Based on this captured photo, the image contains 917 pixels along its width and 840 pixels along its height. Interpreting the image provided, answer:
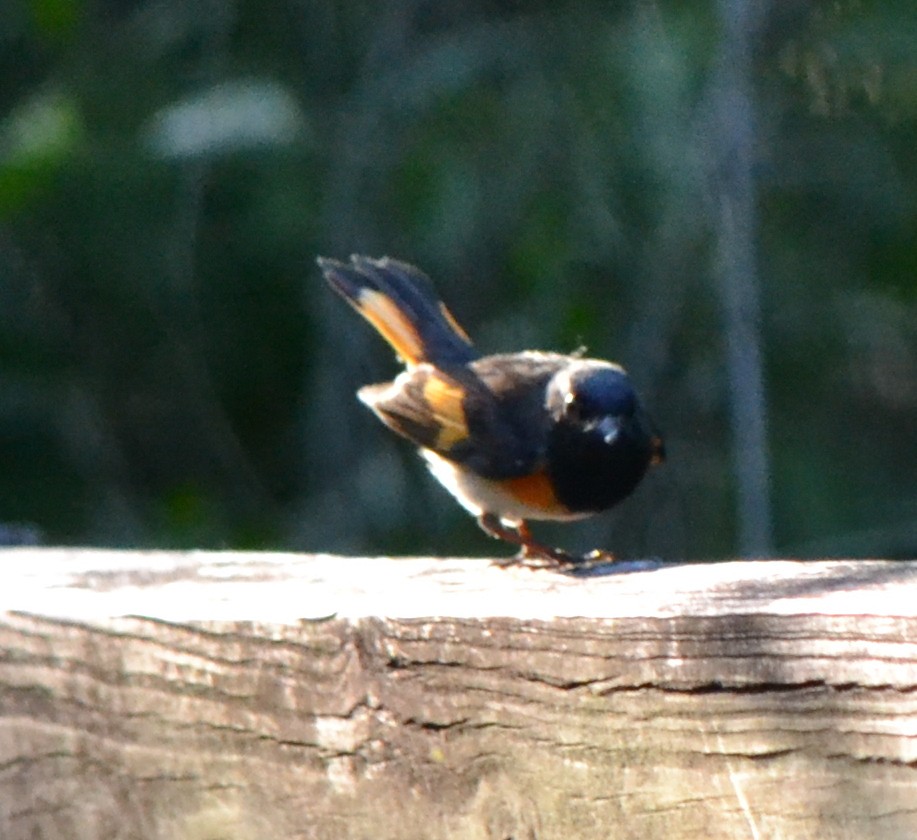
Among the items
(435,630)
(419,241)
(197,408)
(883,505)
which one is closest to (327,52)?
(419,241)

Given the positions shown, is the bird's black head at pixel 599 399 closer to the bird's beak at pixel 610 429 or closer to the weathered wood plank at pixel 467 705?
the bird's beak at pixel 610 429

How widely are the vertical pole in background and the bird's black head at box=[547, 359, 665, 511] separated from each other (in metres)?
0.95

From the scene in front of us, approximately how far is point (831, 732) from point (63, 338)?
520cm

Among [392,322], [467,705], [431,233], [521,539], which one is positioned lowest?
[467,705]

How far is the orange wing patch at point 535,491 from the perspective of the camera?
3.51 metres

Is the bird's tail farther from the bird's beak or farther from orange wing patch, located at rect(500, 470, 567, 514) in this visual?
the bird's beak

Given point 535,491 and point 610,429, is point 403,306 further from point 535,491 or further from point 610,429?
point 610,429

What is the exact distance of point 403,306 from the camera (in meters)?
4.23

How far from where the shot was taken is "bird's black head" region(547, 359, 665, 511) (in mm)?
3295

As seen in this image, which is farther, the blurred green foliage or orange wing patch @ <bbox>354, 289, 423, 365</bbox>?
the blurred green foliage

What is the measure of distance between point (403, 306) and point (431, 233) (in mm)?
1017

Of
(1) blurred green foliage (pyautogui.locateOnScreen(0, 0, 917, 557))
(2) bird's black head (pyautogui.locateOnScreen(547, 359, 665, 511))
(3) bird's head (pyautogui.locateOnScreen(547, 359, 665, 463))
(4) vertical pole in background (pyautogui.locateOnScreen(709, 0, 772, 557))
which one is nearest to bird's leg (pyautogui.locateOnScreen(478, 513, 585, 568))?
(2) bird's black head (pyautogui.locateOnScreen(547, 359, 665, 511))

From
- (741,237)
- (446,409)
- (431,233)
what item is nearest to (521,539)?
(446,409)

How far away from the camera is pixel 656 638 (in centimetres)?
148
